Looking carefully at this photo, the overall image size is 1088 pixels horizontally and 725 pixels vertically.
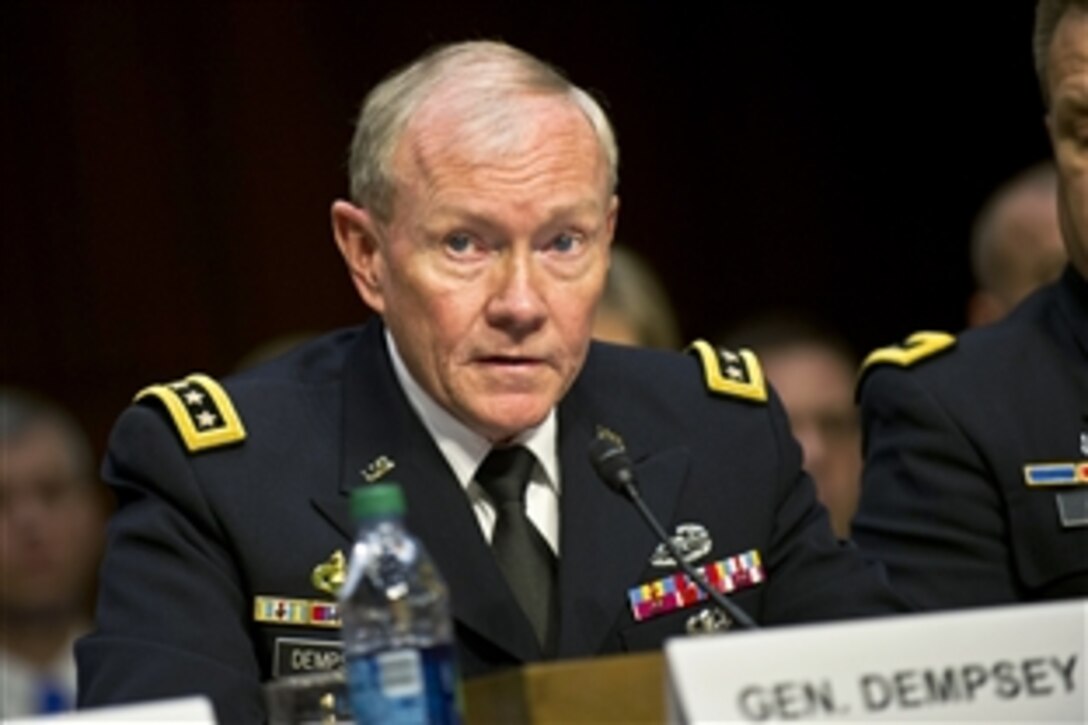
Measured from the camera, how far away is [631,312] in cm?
432

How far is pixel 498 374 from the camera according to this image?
2773 mm

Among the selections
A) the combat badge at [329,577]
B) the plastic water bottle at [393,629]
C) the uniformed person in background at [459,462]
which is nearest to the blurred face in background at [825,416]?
the uniformed person in background at [459,462]

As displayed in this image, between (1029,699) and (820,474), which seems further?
(820,474)

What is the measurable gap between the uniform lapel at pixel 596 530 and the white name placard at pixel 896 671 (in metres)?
0.76

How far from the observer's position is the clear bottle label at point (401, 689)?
6.48 feet

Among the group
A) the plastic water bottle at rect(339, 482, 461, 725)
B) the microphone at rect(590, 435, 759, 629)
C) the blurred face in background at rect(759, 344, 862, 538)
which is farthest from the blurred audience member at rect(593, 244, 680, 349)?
the plastic water bottle at rect(339, 482, 461, 725)

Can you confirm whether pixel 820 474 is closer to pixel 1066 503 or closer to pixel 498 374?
pixel 1066 503

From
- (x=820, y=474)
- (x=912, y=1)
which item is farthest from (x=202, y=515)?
(x=912, y=1)

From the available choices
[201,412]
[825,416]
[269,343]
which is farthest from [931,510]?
[269,343]

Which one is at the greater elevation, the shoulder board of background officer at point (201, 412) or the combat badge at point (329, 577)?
the shoulder board of background officer at point (201, 412)

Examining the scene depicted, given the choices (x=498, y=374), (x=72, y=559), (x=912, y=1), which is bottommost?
(x=72, y=559)

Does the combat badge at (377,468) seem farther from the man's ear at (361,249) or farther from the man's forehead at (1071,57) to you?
the man's forehead at (1071,57)

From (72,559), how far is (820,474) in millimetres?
1695

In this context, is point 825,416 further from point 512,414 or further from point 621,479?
point 621,479
